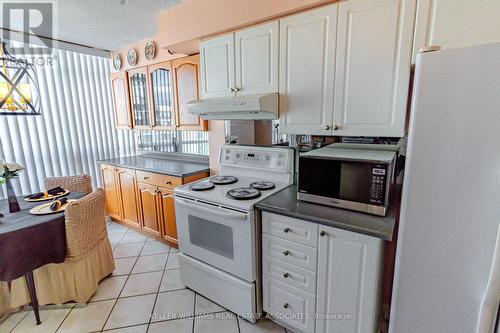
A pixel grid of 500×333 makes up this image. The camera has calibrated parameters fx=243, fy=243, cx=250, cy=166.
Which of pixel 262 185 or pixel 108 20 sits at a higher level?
pixel 108 20

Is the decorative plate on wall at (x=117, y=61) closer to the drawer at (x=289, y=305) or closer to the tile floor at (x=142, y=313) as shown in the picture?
the tile floor at (x=142, y=313)

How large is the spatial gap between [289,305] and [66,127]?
3327 millimetres

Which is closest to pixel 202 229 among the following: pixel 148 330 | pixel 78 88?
pixel 148 330

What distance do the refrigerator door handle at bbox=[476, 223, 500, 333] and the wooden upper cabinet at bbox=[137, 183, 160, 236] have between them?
2.63 meters

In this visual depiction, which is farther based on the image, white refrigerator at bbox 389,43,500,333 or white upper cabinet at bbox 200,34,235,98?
white upper cabinet at bbox 200,34,235,98

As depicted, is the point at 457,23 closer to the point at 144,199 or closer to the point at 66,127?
the point at 144,199

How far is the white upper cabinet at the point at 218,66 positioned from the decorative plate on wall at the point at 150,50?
42.1 inches

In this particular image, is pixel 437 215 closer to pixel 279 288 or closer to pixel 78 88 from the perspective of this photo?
pixel 279 288

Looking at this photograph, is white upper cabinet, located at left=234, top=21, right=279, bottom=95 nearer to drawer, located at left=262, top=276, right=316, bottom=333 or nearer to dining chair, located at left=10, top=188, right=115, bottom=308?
drawer, located at left=262, top=276, right=316, bottom=333

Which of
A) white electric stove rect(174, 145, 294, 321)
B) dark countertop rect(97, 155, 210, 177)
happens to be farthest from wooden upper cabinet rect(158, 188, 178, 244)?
white electric stove rect(174, 145, 294, 321)

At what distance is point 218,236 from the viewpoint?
1789 mm

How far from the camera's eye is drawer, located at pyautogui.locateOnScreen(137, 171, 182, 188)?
250 centimetres

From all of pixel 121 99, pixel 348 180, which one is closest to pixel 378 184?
pixel 348 180

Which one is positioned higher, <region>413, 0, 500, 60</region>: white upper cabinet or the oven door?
<region>413, 0, 500, 60</region>: white upper cabinet
